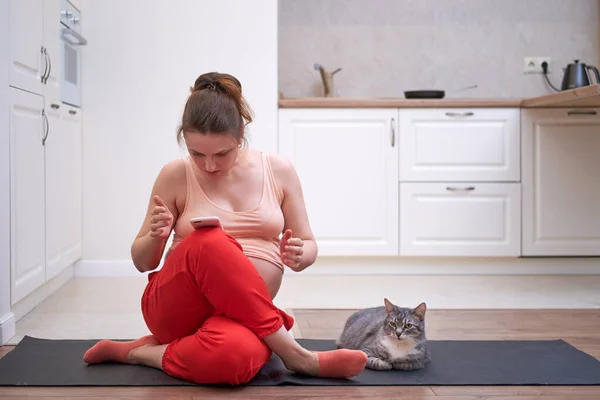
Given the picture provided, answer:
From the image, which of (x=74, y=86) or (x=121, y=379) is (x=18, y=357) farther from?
(x=74, y=86)

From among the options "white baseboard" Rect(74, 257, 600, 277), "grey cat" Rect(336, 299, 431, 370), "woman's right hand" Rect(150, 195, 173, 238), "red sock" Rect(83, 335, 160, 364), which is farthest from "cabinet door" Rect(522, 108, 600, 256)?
"woman's right hand" Rect(150, 195, 173, 238)

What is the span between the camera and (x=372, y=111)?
4.45 metres

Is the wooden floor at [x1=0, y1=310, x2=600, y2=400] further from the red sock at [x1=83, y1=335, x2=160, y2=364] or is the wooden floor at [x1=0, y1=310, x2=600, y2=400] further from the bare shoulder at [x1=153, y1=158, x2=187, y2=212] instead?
the bare shoulder at [x1=153, y1=158, x2=187, y2=212]

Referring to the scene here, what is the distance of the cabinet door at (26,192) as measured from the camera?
290 cm

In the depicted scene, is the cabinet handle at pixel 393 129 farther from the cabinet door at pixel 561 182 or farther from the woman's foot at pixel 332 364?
the woman's foot at pixel 332 364

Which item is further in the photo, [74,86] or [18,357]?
[74,86]

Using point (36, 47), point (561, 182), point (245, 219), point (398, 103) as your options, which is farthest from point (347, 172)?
point (245, 219)

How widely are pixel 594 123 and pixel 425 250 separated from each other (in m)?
1.15

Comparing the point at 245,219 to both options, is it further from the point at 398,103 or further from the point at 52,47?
the point at 398,103

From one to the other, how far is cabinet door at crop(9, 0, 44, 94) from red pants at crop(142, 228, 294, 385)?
1.18 metres

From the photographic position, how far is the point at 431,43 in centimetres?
511

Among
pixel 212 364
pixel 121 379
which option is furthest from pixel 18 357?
pixel 212 364

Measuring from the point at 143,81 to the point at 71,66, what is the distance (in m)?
0.41

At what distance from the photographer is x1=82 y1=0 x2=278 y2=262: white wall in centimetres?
438
